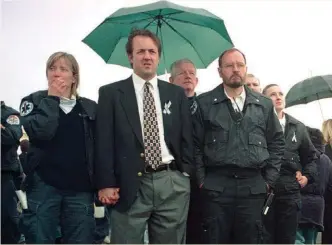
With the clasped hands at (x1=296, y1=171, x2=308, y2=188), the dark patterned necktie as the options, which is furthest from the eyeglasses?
the clasped hands at (x1=296, y1=171, x2=308, y2=188)

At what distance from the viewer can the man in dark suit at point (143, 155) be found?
319 cm

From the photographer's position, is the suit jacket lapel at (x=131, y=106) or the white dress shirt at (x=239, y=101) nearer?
the suit jacket lapel at (x=131, y=106)

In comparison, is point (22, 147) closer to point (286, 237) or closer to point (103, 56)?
point (103, 56)

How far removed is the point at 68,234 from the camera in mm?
3303

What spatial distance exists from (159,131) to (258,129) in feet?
2.69

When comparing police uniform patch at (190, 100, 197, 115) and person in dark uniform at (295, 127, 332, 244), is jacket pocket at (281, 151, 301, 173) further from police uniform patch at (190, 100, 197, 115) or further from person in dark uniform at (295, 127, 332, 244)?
police uniform patch at (190, 100, 197, 115)

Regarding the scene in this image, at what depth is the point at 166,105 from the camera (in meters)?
3.40

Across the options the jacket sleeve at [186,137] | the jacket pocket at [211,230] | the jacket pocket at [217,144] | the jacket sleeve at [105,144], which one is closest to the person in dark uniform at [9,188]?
the jacket sleeve at [105,144]

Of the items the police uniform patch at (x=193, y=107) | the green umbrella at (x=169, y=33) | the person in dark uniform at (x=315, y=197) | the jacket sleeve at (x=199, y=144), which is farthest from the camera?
the person in dark uniform at (x=315, y=197)

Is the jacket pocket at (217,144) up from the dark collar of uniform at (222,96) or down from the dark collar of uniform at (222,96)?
down

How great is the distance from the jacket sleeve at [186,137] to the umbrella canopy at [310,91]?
3345mm

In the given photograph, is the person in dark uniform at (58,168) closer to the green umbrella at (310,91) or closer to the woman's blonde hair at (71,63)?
the woman's blonde hair at (71,63)

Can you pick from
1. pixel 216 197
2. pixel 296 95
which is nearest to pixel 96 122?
pixel 216 197

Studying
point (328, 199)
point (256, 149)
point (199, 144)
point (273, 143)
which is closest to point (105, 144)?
point (199, 144)
